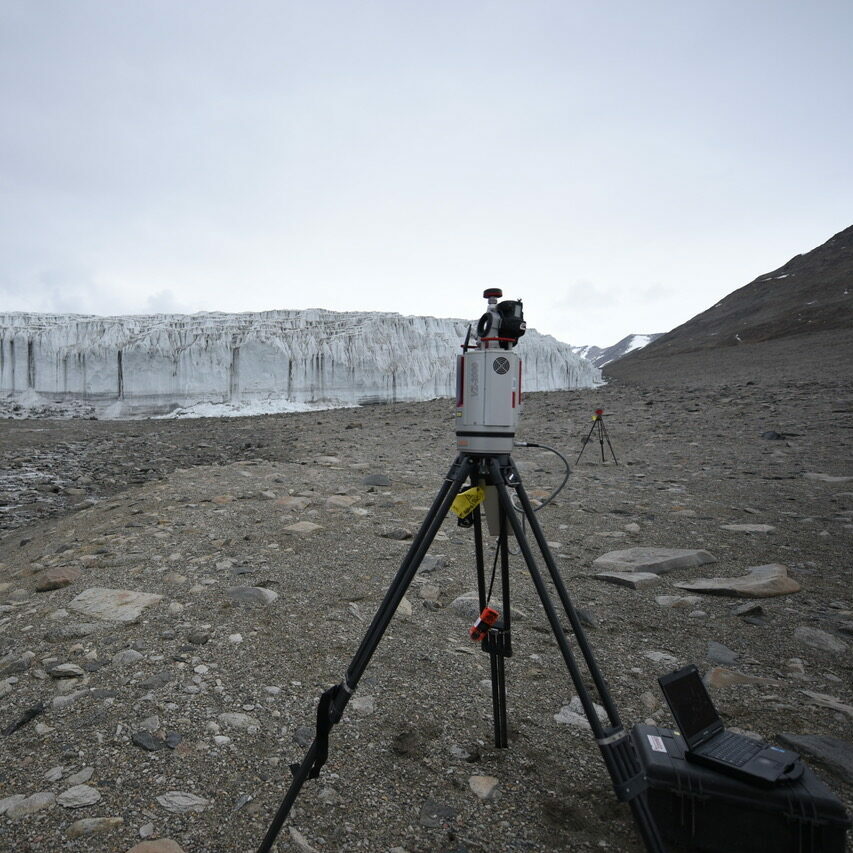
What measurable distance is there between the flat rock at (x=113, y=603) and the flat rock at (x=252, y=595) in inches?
16.8

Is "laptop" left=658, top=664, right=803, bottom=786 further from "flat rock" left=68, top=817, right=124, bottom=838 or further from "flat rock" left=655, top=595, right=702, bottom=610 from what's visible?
"flat rock" left=68, top=817, right=124, bottom=838

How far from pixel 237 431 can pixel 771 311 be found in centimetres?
5075

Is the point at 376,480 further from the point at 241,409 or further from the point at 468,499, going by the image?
the point at 241,409

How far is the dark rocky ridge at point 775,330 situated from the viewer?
23578 mm

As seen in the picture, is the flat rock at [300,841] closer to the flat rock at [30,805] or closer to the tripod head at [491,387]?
the flat rock at [30,805]

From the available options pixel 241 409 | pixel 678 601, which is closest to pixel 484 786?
pixel 678 601

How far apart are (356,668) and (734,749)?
1278mm

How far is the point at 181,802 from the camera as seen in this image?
71.6 inches

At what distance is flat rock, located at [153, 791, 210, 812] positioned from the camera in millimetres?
1795

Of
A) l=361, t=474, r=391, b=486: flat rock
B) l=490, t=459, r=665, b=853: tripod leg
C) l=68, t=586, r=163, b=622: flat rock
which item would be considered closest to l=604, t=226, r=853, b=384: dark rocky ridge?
l=361, t=474, r=391, b=486: flat rock

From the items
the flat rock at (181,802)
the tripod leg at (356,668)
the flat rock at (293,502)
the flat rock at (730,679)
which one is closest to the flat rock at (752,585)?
the flat rock at (730,679)

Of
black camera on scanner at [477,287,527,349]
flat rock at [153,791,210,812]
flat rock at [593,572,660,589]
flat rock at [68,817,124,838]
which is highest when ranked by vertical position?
black camera on scanner at [477,287,527,349]

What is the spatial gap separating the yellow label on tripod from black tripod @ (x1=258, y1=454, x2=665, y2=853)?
1.5 inches

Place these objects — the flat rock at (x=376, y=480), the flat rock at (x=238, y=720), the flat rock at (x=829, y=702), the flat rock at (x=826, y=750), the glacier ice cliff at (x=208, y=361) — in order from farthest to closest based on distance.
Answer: the glacier ice cliff at (x=208, y=361) < the flat rock at (x=376, y=480) < the flat rock at (x=829, y=702) < the flat rock at (x=238, y=720) < the flat rock at (x=826, y=750)
